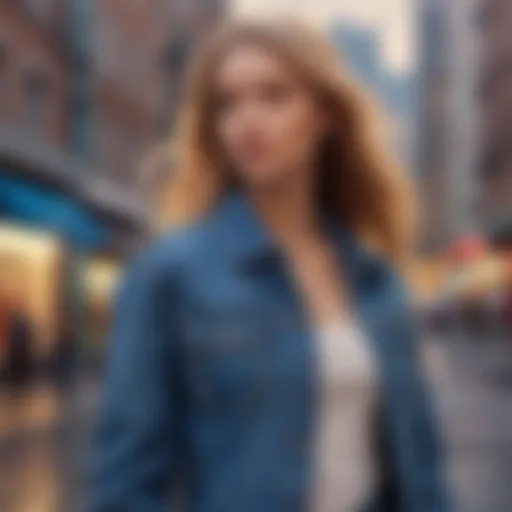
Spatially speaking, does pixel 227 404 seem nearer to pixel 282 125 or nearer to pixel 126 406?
pixel 126 406

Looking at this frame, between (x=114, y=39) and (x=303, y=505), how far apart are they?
32.1 metres

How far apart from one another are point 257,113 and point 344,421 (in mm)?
420

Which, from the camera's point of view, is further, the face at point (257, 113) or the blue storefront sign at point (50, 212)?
the blue storefront sign at point (50, 212)

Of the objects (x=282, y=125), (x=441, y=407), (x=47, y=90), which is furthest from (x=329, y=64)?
(x=47, y=90)

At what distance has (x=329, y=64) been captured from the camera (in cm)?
210

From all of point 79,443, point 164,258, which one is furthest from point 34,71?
point 164,258

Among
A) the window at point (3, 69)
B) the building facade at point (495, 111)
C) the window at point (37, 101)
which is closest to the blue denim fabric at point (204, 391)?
the window at point (3, 69)

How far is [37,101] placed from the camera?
28453 millimetres

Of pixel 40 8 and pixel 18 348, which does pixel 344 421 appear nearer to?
pixel 18 348

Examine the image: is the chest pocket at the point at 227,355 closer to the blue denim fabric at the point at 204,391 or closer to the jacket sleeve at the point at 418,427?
the blue denim fabric at the point at 204,391

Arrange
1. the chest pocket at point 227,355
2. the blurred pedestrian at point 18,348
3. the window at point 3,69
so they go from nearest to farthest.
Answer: the chest pocket at point 227,355, the blurred pedestrian at point 18,348, the window at point 3,69

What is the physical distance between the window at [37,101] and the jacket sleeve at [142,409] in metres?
25.8

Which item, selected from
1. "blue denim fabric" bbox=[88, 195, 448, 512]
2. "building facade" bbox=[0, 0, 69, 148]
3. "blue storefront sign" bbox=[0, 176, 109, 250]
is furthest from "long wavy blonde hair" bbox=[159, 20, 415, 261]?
"blue storefront sign" bbox=[0, 176, 109, 250]

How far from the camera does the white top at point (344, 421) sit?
1.97 metres
